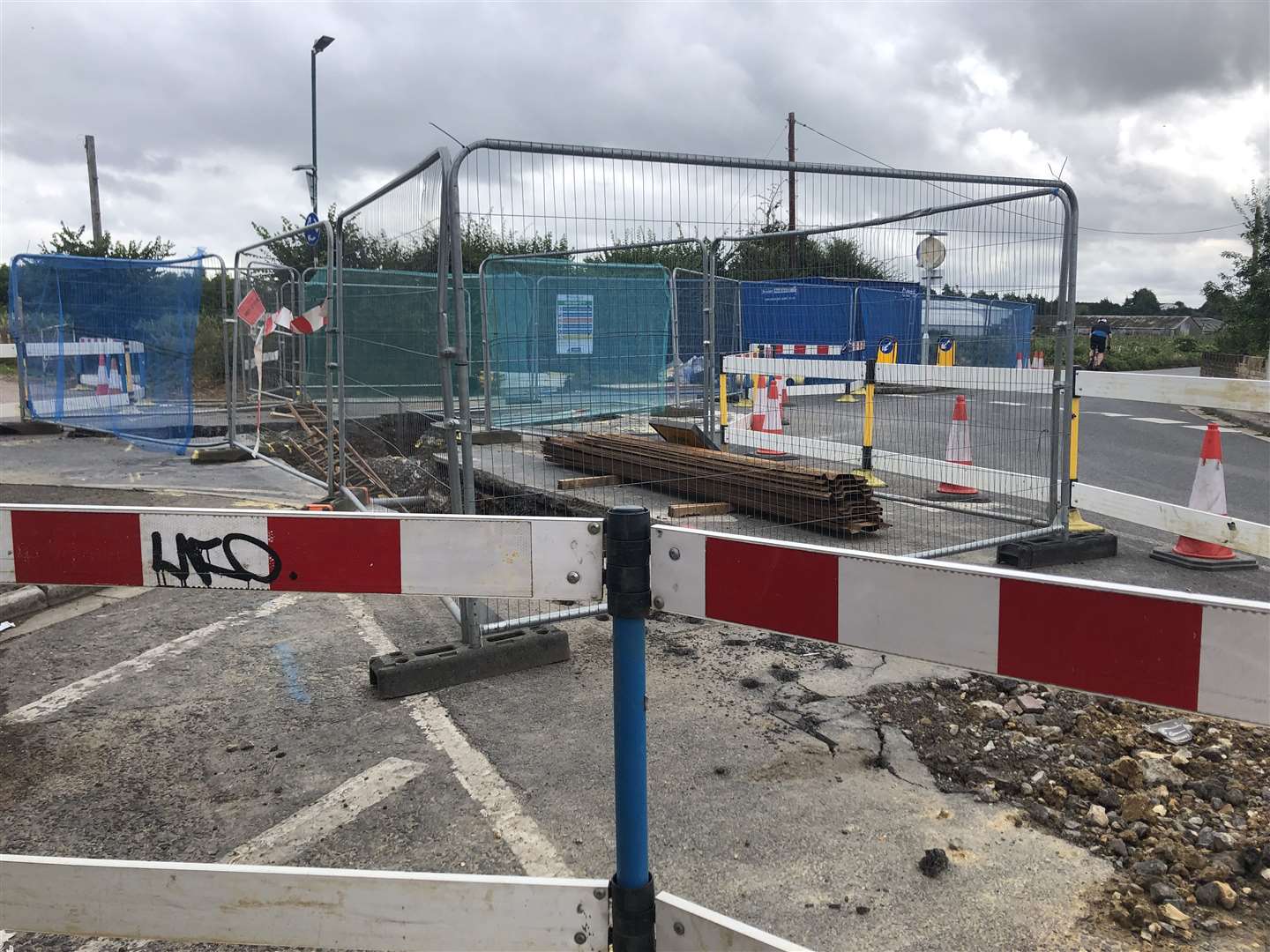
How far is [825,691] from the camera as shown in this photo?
4586mm

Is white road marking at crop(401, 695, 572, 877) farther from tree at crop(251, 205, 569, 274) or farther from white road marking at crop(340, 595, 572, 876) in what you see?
tree at crop(251, 205, 569, 274)

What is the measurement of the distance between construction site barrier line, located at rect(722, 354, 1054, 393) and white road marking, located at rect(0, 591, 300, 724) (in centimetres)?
499

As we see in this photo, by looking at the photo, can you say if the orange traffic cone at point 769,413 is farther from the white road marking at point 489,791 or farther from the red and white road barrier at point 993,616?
the red and white road barrier at point 993,616

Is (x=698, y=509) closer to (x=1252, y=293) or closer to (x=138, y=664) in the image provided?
(x=138, y=664)

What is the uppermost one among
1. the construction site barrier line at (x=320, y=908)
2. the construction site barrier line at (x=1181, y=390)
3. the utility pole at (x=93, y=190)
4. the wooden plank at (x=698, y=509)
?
the utility pole at (x=93, y=190)

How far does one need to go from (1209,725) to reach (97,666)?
5.23 metres

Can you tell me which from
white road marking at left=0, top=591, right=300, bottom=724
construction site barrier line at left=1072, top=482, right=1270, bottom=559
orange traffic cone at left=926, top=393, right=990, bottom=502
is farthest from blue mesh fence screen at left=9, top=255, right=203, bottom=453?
construction site barrier line at left=1072, top=482, right=1270, bottom=559

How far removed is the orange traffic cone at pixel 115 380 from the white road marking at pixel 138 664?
849 centimetres

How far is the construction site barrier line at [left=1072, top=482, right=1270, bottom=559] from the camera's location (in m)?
6.39

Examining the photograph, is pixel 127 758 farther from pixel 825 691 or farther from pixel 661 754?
pixel 825 691

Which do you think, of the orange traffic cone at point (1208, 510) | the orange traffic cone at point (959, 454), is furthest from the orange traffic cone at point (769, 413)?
the orange traffic cone at point (1208, 510)

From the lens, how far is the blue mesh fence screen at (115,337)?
1273 cm

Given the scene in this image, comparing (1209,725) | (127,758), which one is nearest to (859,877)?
(1209,725)

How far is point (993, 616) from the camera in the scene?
6.61 ft
